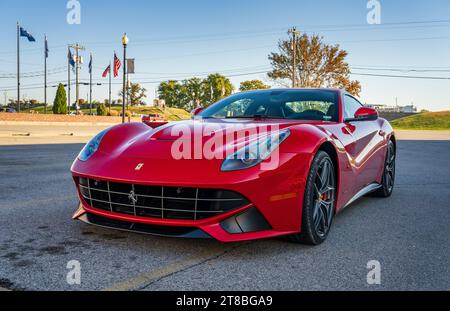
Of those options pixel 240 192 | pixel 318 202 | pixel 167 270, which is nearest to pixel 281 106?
pixel 318 202

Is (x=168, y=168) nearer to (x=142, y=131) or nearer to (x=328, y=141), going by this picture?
(x=142, y=131)

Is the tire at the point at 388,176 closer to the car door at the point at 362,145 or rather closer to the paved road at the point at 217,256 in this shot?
the car door at the point at 362,145

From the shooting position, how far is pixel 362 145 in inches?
167

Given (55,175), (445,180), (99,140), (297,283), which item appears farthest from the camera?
(445,180)

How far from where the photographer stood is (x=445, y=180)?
678cm

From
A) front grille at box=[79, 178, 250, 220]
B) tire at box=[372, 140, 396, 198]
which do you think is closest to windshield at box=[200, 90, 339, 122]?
tire at box=[372, 140, 396, 198]

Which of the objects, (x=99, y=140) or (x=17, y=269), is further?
(x=99, y=140)

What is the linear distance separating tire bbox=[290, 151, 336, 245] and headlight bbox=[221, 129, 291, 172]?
14.2 inches

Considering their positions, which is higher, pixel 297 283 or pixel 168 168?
pixel 168 168

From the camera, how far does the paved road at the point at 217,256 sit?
Answer: 2.34 m

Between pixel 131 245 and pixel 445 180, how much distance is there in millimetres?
5601

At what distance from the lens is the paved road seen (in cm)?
234

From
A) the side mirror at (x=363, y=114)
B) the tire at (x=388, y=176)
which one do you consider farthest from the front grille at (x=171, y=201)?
the tire at (x=388, y=176)
